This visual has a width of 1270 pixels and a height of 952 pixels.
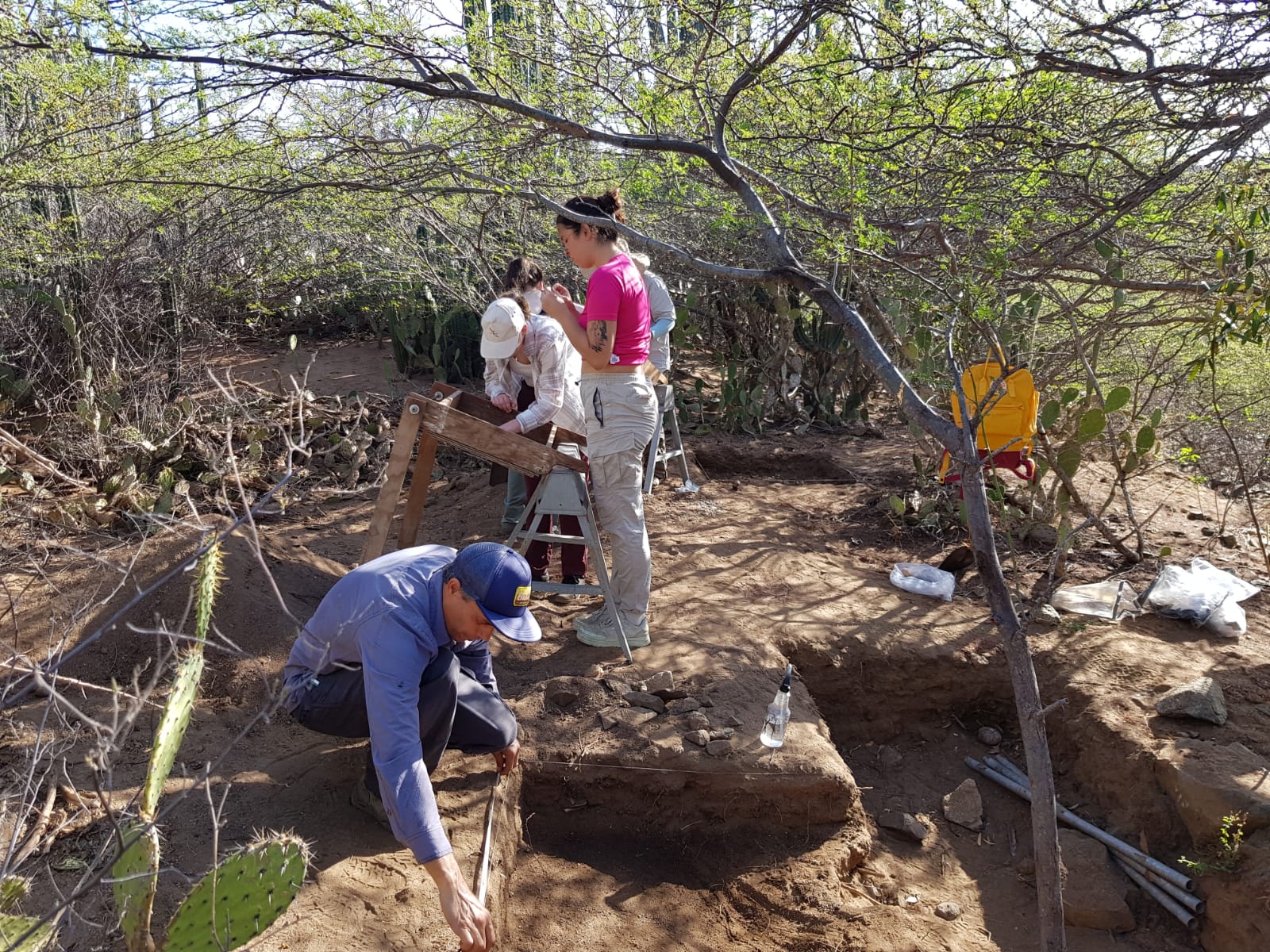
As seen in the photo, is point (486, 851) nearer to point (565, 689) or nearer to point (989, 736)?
point (565, 689)

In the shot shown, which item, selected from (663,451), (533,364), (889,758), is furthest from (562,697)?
(663,451)

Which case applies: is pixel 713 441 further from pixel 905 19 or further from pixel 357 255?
pixel 905 19

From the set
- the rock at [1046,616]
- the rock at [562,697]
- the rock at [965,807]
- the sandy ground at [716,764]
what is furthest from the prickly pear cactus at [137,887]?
the rock at [1046,616]

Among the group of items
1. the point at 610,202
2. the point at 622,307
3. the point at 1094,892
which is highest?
the point at 610,202

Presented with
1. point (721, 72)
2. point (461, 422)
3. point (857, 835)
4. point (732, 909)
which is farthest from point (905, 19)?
point (732, 909)

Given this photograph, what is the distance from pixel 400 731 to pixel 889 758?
2896 millimetres

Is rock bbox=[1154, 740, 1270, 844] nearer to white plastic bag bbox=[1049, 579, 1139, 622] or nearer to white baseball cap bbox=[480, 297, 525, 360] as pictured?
white plastic bag bbox=[1049, 579, 1139, 622]

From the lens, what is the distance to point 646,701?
3.80 meters

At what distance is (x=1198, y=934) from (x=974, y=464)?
87.1 inches

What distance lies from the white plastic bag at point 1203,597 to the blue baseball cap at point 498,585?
371 centimetres

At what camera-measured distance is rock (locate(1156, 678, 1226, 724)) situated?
12.5ft

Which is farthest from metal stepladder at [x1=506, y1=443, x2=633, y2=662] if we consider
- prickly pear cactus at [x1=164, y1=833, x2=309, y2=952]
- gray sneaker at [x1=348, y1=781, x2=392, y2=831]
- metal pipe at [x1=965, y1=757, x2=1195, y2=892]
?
prickly pear cactus at [x1=164, y1=833, x2=309, y2=952]

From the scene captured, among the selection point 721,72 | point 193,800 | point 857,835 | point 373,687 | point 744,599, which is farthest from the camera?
point 721,72

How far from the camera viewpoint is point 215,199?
7.73 meters
